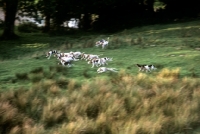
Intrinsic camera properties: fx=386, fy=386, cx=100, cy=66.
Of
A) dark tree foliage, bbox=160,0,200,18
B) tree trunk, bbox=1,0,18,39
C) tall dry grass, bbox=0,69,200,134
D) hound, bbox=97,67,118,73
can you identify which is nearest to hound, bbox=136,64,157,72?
hound, bbox=97,67,118,73

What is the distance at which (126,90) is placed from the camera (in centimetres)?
873

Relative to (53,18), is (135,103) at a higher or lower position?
lower

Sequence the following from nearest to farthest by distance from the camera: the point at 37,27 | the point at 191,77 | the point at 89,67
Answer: the point at 191,77 < the point at 89,67 < the point at 37,27

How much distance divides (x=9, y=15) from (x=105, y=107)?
17.0 meters

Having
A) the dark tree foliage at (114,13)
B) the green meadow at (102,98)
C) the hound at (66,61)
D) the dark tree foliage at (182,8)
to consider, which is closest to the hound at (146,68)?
the green meadow at (102,98)

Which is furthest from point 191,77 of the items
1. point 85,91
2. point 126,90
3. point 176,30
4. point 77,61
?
point 176,30

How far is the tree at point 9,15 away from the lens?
2261 centimetres

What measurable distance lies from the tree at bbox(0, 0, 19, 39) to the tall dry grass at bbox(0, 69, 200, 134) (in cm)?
1416

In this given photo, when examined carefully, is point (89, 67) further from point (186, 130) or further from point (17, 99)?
point (186, 130)

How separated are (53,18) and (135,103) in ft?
75.4

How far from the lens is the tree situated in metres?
22.6

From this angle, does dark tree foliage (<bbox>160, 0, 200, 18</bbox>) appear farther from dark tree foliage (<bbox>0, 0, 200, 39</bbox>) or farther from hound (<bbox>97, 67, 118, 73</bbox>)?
hound (<bbox>97, 67, 118, 73</bbox>)

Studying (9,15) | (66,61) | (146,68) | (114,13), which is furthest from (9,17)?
(146,68)

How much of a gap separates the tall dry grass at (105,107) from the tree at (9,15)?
557 inches
